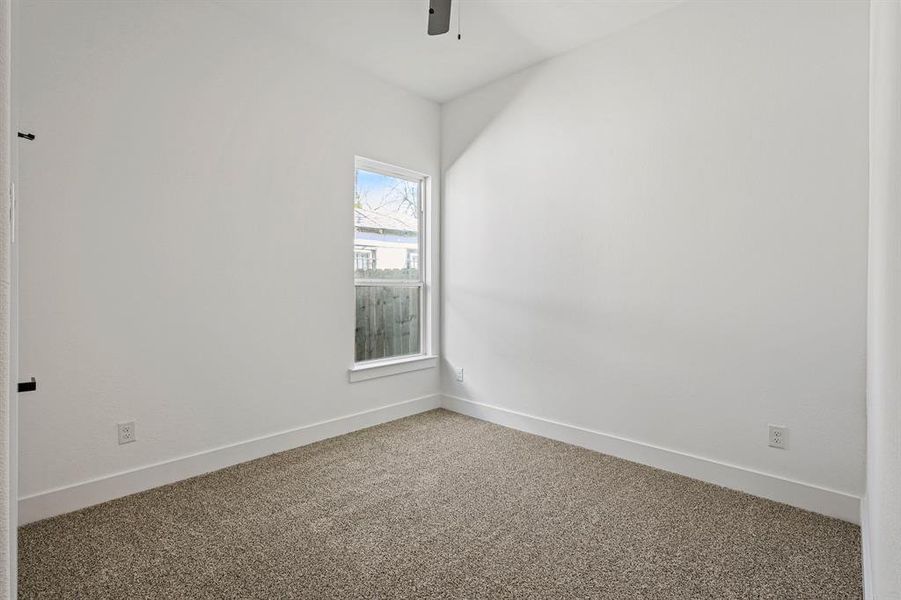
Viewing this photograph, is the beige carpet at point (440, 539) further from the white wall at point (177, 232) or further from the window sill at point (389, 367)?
the window sill at point (389, 367)

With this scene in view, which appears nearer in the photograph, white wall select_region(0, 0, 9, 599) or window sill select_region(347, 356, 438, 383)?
white wall select_region(0, 0, 9, 599)

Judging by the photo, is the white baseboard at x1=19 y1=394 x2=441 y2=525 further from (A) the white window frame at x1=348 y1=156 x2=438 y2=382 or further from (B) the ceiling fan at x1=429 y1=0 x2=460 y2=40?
(B) the ceiling fan at x1=429 y1=0 x2=460 y2=40

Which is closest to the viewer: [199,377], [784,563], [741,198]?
[784,563]

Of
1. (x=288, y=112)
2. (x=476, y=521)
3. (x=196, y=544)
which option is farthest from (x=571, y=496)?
(x=288, y=112)

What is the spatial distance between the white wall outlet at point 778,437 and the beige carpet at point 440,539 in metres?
0.30

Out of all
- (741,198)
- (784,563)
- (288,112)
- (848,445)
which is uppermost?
(288,112)

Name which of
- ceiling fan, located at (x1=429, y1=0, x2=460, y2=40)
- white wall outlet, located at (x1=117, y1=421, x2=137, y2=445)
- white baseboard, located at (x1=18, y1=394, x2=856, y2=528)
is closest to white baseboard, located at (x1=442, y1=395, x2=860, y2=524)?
white baseboard, located at (x1=18, y1=394, x2=856, y2=528)

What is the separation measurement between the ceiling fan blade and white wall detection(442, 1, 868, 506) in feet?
4.12

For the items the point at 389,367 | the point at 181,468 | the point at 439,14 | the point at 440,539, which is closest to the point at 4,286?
the point at 440,539

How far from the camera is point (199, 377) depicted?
279 centimetres

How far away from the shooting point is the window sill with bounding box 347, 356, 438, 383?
142 inches

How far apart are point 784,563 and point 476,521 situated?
1243mm

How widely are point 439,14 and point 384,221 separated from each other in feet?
5.93

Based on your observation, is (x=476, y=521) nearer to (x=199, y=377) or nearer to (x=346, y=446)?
(x=346, y=446)
